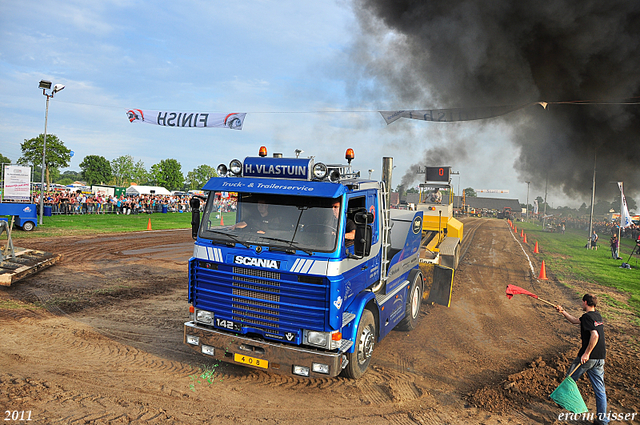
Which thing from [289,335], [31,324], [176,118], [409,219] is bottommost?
[31,324]

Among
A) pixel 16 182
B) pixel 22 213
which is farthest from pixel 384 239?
pixel 22 213

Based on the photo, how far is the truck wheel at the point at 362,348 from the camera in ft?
17.5

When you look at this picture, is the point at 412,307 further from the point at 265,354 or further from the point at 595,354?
the point at 265,354

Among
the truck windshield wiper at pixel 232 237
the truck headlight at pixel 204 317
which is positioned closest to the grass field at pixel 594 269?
the truck windshield wiper at pixel 232 237

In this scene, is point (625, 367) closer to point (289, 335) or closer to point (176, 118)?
point (289, 335)

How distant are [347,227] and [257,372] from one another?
2.69m

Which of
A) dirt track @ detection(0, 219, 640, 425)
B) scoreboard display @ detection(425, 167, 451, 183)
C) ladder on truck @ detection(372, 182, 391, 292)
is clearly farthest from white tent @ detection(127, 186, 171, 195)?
ladder on truck @ detection(372, 182, 391, 292)

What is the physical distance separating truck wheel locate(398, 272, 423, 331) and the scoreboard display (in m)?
8.41

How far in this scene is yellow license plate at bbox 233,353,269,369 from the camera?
500 centimetres

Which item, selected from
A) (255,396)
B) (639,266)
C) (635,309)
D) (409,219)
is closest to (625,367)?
(409,219)

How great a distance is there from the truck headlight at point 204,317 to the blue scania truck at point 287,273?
15mm

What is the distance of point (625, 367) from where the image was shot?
661 cm

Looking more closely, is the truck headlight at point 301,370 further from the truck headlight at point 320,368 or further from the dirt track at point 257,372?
the dirt track at point 257,372

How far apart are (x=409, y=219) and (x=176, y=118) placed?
15.3m
